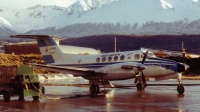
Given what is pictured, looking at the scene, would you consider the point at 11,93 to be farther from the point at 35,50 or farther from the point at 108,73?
the point at 35,50

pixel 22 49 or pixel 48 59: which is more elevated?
pixel 22 49

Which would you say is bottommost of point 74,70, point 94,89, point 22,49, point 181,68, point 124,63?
point 94,89

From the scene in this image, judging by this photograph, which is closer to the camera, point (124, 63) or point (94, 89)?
point (94, 89)

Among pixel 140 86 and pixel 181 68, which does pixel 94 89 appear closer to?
pixel 140 86

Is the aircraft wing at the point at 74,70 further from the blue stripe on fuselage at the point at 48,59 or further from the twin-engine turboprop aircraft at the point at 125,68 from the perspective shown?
the blue stripe on fuselage at the point at 48,59

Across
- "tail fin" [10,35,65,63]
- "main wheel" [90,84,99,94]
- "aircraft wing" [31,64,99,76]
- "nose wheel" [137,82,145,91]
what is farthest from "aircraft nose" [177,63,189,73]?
"tail fin" [10,35,65,63]

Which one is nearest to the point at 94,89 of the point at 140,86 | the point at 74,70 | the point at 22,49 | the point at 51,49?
the point at 74,70

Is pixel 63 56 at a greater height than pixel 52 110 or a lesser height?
greater

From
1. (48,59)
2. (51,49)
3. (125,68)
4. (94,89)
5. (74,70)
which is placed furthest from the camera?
(48,59)

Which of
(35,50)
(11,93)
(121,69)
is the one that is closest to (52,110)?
(11,93)

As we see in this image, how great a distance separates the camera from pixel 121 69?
2802cm

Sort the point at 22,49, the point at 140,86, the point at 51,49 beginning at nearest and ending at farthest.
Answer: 1. the point at 140,86
2. the point at 51,49
3. the point at 22,49

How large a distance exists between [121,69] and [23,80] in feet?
25.8

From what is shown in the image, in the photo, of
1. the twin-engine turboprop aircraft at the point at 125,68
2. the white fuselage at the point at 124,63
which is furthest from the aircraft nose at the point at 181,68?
the white fuselage at the point at 124,63
